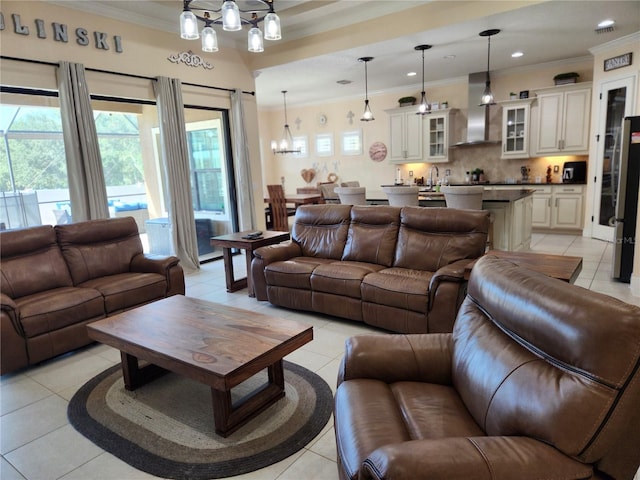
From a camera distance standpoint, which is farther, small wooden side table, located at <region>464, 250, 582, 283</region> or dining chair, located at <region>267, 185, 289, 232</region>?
dining chair, located at <region>267, 185, 289, 232</region>

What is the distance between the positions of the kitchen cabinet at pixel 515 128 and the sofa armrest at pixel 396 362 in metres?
6.67

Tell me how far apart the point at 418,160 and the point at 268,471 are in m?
7.57

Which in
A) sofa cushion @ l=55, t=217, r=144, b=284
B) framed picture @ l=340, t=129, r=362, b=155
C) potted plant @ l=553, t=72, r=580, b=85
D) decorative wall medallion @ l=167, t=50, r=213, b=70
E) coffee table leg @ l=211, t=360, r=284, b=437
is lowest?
coffee table leg @ l=211, t=360, r=284, b=437

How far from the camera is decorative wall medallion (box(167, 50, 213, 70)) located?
17.0 feet

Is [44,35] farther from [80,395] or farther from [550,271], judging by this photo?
[550,271]

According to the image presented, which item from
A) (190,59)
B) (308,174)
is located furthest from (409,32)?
(308,174)

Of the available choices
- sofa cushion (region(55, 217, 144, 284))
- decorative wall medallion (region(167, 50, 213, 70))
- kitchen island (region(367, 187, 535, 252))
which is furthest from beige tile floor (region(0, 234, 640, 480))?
decorative wall medallion (region(167, 50, 213, 70))

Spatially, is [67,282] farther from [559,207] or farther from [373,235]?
[559,207]

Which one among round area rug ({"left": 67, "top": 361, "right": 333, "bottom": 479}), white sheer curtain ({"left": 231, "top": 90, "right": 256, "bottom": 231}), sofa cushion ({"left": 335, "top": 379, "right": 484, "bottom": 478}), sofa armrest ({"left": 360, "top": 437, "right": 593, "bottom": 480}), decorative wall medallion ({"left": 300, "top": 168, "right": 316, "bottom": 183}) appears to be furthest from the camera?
decorative wall medallion ({"left": 300, "top": 168, "right": 316, "bottom": 183})

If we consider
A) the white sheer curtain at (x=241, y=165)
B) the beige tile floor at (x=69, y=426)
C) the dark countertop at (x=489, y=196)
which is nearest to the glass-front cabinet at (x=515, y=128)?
the dark countertop at (x=489, y=196)

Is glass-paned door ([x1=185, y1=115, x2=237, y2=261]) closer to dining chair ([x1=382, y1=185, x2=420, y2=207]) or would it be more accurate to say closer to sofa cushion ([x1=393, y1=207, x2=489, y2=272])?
dining chair ([x1=382, y1=185, x2=420, y2=207])

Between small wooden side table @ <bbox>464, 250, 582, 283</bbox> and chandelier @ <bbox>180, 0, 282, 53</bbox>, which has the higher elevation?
chandelier @ <bbox>180, 0, 282, 53</bbox>

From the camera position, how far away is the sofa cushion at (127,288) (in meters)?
3.40

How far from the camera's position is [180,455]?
2010 mm
